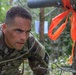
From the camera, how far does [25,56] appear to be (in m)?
1.89

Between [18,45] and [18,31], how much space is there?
0.09m

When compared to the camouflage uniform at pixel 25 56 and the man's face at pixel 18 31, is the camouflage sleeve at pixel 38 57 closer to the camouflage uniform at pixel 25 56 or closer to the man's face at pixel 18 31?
the camouflage uniform at pixel 25 56

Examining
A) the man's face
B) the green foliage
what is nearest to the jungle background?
the green foliage

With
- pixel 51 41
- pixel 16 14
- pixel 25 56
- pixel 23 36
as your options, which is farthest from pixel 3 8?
pixel 23 36

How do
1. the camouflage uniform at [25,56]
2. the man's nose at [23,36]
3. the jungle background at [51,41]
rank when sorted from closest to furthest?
the man's nose at [23,36]
the camouflage uniform at [25,56]
the jungle background at [51,41]

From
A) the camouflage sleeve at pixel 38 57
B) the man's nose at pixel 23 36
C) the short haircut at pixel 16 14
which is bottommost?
Result: the camouflage sleeve at pixel 38 57

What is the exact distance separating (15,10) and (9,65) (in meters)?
0.47

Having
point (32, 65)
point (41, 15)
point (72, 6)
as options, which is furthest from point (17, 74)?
point (72, 6)

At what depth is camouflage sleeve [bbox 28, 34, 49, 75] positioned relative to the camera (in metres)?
1.81

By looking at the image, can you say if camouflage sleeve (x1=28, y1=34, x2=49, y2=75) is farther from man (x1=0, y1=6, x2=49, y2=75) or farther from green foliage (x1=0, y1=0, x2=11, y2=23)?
green foliage (x1=0, y1=0, x2=11, y2=23)

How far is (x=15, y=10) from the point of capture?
5.31ft

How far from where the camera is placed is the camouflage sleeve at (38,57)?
1.81 metres

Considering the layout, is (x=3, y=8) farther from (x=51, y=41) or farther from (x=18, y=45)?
(x=18, y=45)

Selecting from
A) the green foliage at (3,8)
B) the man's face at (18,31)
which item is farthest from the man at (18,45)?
the green foliage at (3,8)
